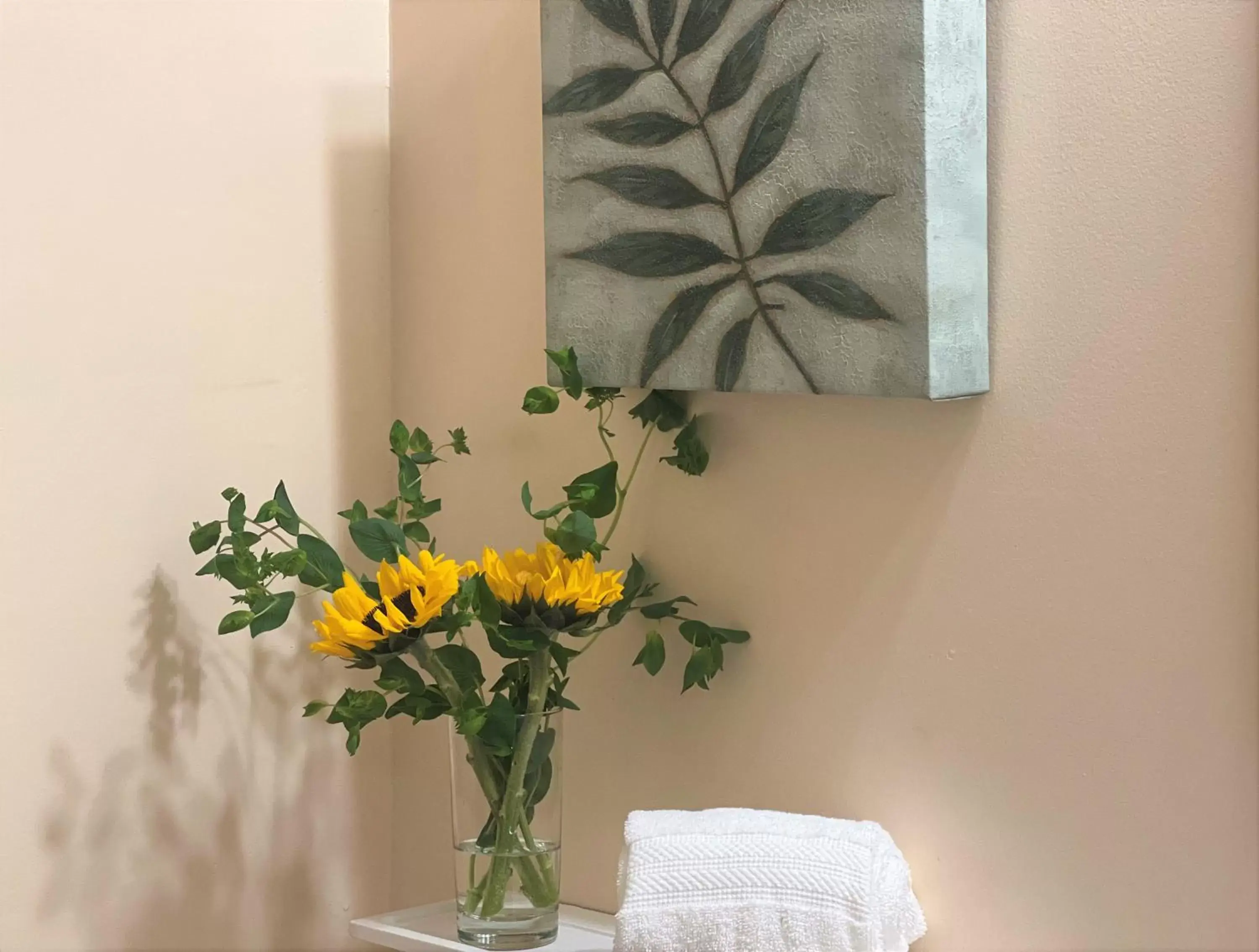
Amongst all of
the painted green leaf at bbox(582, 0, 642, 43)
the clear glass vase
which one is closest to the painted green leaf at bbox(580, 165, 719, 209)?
the painted green leaf at bbox(582, 0, 642, 43)

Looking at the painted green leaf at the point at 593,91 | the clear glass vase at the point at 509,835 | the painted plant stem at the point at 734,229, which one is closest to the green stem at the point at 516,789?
the clear glass vase at the point at 509,835

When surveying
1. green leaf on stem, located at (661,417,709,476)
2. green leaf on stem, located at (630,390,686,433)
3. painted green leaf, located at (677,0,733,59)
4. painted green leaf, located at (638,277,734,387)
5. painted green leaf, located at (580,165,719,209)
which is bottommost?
green leaf on stem, located at (661,417,709,476)

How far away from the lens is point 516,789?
1.09 m

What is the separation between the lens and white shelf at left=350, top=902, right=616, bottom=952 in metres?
1.12

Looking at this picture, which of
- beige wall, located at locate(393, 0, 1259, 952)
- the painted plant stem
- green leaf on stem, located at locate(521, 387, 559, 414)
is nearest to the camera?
beige wall, located at locate(393, 0, 1259, 952)

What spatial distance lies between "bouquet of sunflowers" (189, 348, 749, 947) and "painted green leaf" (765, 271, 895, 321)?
177 millimetres

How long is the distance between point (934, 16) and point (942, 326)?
0.21 meters

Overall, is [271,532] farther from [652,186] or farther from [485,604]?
[652,186]

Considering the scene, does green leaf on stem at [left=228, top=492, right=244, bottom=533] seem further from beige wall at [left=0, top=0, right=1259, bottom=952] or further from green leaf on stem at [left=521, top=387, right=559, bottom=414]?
green leaf on stem at [left=521, top=387, right=559, bottom=414]

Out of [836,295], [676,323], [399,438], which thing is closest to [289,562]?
[399,438]

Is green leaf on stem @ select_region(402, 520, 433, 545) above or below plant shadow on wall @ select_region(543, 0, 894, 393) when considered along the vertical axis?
below

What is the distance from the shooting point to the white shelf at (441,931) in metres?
1.12

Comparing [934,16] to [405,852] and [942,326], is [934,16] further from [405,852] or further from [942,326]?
[405,852]

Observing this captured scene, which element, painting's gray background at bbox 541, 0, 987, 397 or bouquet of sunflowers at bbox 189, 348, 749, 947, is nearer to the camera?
painting's gray background at bbox 541, 0, 987, 397
